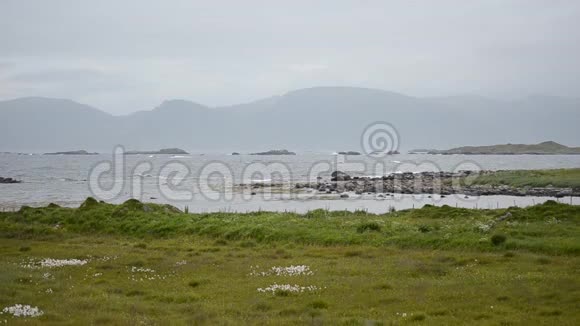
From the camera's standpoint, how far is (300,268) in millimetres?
22844

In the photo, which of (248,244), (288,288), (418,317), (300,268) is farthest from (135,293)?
(248,244)

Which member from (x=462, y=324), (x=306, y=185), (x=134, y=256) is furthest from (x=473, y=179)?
(x=462, y=324)

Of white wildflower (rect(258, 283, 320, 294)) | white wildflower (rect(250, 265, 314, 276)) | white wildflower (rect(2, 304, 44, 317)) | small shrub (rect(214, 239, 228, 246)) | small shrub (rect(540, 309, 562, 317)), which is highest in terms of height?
small shrub (rect(540, 309, 562, 317))

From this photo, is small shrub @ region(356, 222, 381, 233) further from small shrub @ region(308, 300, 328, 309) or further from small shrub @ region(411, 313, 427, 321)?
small shrub @ region(411, 313, 427, 321)

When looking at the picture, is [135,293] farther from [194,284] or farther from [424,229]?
[424,229]

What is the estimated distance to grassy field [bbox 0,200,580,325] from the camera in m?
15.4

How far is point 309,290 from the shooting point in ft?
61.3

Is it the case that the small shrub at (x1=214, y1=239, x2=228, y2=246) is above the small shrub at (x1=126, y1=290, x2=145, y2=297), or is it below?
below

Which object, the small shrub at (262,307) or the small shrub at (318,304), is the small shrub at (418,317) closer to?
the small shrub at (318,304)

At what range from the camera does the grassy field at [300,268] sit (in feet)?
50.6

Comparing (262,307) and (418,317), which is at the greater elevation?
(418,317)

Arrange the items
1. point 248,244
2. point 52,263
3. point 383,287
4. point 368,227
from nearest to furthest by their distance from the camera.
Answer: point 383,287, point 52,263, point 248,244, point 368,227

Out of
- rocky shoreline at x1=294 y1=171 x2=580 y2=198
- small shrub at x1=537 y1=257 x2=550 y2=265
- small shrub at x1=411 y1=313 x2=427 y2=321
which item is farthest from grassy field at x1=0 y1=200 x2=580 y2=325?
rocky shoreline at x1=294 y1=171 x2=580 y2=198

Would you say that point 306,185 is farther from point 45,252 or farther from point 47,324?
point 47,324
